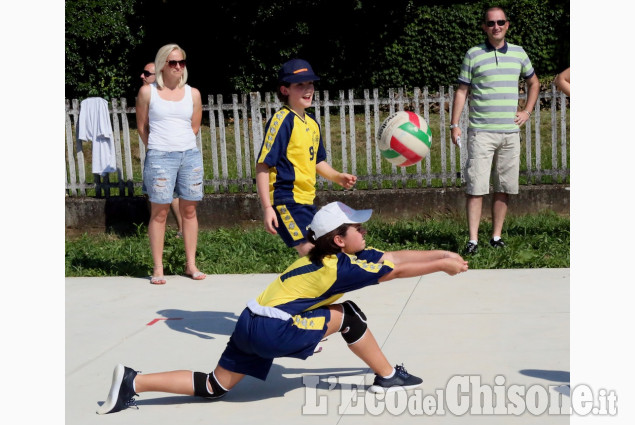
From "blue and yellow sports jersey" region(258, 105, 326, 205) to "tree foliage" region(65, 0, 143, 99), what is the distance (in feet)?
44.1

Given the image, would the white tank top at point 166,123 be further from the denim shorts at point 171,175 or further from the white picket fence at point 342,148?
the white picket fence at point 342,148

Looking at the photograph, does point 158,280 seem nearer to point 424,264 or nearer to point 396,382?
point 396,382

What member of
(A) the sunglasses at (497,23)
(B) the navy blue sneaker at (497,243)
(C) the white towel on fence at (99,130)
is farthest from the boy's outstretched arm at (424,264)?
(C) the white towel on fence at (99,130)

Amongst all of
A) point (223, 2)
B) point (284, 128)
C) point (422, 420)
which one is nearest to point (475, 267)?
point (284, 128)

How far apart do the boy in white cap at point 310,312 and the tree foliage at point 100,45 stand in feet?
48.1

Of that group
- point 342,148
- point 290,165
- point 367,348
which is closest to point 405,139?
point 290,165

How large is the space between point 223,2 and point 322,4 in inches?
87.1

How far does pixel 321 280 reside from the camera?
4.56 m

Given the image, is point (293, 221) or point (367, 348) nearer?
point (367, 348)

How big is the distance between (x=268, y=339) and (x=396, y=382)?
763mm

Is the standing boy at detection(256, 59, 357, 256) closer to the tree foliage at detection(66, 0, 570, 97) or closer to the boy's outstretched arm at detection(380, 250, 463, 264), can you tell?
the boy's outstretched arm at detection(380, 250, 463, 264)

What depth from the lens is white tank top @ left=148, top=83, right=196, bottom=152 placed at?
7.54 metres

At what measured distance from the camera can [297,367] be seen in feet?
17.5

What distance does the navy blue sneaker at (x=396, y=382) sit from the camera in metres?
4.76
